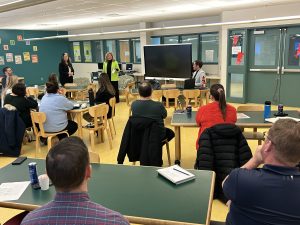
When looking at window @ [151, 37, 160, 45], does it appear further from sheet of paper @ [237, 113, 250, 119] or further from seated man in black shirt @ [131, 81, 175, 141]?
seated man in black shirt @ [131, 81, 175, 141]

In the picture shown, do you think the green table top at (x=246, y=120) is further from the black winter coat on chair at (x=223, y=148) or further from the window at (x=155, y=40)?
the window at (x=155, y=40)

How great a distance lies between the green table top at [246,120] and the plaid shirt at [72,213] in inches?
98.8

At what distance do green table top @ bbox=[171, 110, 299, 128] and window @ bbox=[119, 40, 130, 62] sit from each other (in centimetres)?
843

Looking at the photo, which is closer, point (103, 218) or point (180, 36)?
point (103, 218)

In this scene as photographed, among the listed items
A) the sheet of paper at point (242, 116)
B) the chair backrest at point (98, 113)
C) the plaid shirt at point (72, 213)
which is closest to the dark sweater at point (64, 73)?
the chair backrest at point (98, 113)

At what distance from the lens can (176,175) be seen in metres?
2.07

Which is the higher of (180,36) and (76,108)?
(180,36)

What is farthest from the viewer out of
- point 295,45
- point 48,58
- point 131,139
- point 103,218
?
point 48,58

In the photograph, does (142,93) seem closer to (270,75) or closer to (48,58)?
(270,75)

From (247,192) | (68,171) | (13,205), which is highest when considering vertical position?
(68,171)

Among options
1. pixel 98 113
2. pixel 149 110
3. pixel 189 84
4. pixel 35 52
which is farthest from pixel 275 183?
pixel 35 52

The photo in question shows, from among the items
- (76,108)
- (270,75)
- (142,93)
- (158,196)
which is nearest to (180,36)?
(270,75)

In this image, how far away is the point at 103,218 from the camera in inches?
44.8

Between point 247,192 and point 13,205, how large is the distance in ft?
4.76
